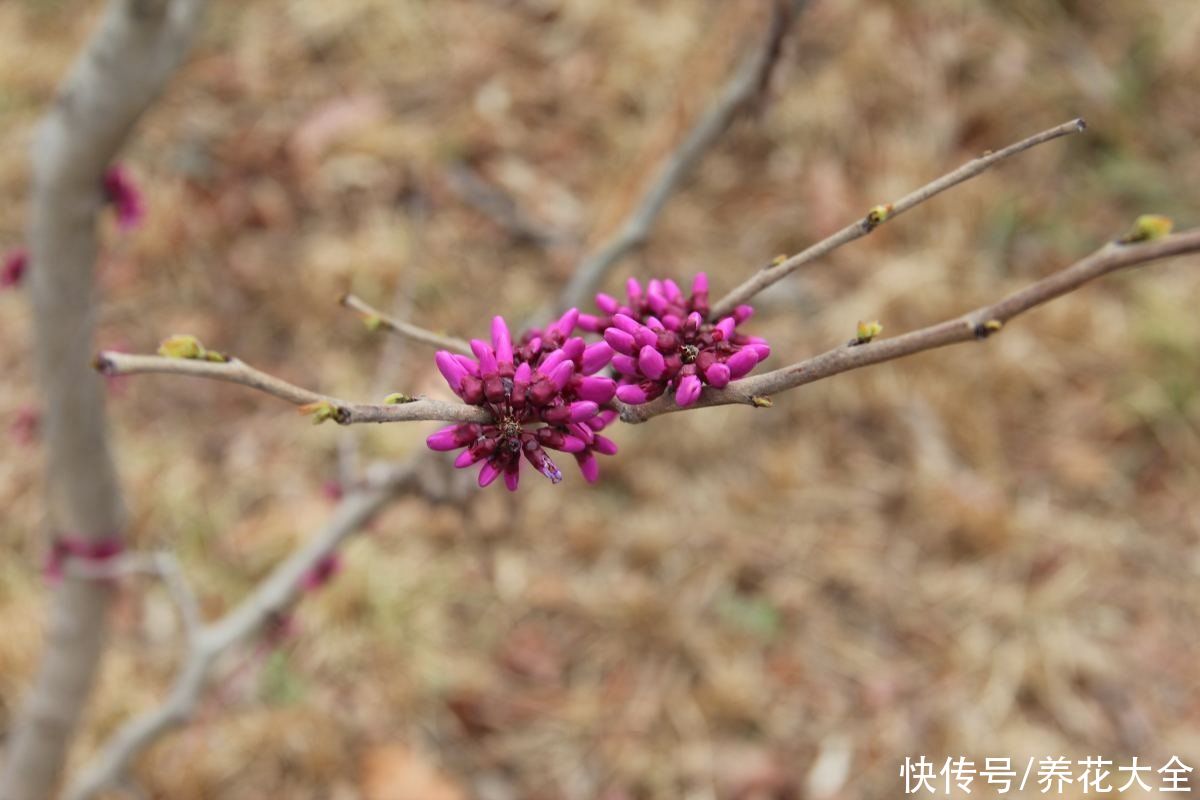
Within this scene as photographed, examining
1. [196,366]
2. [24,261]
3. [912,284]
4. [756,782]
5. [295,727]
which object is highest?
[912,284]

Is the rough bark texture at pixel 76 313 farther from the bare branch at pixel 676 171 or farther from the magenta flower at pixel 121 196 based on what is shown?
the bare branch at pixel 676 171

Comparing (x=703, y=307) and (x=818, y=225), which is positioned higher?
(x=818, y=225)

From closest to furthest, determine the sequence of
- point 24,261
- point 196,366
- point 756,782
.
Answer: point 196,366 → point 24,261 → point 756,782

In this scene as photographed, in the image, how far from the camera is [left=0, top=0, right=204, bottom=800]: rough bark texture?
4.95 ft

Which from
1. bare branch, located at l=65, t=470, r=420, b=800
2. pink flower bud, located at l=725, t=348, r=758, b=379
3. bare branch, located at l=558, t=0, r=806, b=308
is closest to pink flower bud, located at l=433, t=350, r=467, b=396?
pink flower bud, located at l=725, t=348, r=758, b=379

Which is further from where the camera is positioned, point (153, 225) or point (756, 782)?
point (153, 225)

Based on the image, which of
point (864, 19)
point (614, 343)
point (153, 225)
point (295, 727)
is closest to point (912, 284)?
point (864, 19)

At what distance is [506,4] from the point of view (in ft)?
17.4

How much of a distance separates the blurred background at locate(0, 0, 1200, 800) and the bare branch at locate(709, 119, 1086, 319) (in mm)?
1792

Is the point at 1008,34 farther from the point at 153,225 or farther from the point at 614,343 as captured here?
the point at 614,343

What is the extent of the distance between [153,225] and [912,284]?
3391 millimetres

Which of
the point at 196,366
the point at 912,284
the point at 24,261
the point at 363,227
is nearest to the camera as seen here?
the point at 196,366

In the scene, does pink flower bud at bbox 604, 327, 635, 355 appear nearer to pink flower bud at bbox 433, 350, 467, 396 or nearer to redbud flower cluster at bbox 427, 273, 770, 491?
redbud flower cluster at bbox 427, 273, 770, 491

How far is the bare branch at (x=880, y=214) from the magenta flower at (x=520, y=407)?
20cm
